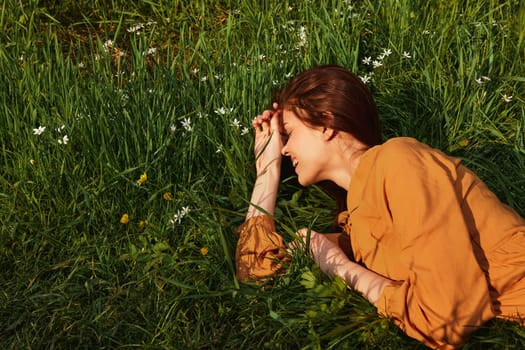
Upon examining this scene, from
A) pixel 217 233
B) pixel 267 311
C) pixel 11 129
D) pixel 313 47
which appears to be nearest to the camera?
pixel 267 311

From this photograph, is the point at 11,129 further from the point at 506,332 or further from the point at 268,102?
the point at 506,332

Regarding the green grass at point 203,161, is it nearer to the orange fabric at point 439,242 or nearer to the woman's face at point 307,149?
the orange fabric at point 439,242

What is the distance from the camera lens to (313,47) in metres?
3.96

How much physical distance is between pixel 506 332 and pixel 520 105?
1.57 m

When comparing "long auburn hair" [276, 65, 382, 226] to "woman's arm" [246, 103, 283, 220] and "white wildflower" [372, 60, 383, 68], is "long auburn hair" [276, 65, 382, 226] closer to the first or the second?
"woman's arm" [246, 103, 283, 220]

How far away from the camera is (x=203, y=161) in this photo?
11.5 feet

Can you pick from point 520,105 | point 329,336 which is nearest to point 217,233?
point 329,336

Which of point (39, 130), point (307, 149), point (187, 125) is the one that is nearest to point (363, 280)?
point (307, 149)

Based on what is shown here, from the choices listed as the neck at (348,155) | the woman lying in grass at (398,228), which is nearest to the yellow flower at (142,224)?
the woman lying in grass at (398,228)

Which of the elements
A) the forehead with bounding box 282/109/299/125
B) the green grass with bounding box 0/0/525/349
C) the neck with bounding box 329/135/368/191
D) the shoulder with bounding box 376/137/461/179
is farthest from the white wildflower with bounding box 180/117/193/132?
the shoulder with bounding box 376/137/461/179

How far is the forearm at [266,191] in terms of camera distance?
10.5ft

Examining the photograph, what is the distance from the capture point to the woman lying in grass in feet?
7.79

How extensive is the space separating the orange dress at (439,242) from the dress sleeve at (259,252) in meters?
0.42

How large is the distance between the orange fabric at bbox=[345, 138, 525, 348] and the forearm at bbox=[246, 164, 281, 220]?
1.93 ft
